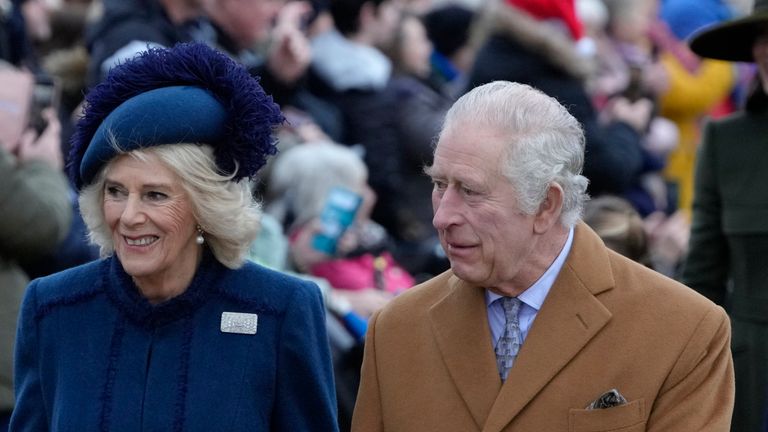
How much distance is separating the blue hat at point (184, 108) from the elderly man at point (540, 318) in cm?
52

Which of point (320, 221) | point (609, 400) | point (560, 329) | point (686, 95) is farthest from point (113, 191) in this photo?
point (686, 95)

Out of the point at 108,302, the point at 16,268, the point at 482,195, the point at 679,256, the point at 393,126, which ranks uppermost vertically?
the point at 482,195

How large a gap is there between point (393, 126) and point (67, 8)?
1940 millimetres

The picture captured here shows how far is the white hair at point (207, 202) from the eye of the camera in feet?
13.0

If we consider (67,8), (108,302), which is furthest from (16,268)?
(67,8)

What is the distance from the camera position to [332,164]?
6.46m

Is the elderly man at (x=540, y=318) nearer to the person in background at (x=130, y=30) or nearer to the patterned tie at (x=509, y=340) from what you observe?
the patterned tie at (x=509, y=340)

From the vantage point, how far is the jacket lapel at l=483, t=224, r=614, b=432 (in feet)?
12.4

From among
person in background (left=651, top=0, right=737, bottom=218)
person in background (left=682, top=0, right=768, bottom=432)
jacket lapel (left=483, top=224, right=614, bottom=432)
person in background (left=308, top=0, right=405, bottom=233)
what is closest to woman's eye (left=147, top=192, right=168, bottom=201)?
jacket lapel (left=483, top=224, right=614, bottom=432)

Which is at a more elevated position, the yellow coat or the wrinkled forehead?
the wrinkled forehead

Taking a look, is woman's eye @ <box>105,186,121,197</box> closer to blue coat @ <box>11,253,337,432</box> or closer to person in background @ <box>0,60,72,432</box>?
blue coat @ <box>11,253,337,432</box>

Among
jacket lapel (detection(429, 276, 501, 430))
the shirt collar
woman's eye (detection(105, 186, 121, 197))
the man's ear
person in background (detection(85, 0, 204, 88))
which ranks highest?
the man's ear

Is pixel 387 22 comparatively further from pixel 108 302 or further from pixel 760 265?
pixel 108 302

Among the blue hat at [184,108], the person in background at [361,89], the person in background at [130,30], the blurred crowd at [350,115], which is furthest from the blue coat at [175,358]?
the person in background at [361,89]
